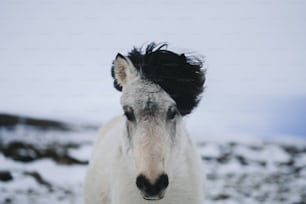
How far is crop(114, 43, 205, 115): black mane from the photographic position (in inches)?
134

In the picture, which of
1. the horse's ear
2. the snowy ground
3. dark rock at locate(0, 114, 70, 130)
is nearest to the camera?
the horse's ear

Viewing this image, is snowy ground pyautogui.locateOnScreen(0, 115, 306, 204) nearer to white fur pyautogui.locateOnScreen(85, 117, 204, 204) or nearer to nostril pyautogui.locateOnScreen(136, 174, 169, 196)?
white fur pyautogui.locateOnScreen(85, 117, 204, 204)

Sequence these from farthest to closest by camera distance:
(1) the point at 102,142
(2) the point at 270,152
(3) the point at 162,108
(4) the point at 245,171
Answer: (2) the point at 270,152, (4) the point at 245,171, (1) the point at 102,142, (3) the point at 162,108

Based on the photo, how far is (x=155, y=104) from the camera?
3.19 m

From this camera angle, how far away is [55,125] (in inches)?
601

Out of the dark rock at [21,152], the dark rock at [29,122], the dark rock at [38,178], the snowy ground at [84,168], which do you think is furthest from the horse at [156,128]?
the dark rock at [29,122]

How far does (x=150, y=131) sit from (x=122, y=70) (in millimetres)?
794

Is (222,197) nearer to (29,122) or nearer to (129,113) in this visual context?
(129,113)

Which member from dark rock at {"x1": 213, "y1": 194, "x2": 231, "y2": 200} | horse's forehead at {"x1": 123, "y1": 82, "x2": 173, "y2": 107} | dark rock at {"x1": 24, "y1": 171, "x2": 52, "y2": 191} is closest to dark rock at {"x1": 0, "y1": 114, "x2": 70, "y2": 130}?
dark rock at {"x1": 24, "y1": 171, "x2": 52, "y2": 191}

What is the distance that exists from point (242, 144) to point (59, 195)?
25.7 ft

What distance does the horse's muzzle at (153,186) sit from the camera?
282 centimetres

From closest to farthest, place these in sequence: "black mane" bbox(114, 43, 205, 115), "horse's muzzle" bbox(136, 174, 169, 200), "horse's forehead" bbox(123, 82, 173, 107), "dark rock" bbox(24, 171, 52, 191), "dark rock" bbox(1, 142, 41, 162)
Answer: "horse's muzzle" bbox(136, 174, 169, 200) → "horse's forehead" bbox(123, 82, 173, 107) → "black mane" bbox(114, 43, 205, 115) → "dark rock" bbox(24, 171, 52, 191) → "dark rock" bbox(1, 142, 41, 162)

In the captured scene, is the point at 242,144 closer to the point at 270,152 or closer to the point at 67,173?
the point at 270,152

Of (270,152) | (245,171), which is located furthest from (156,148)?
(270,152)
